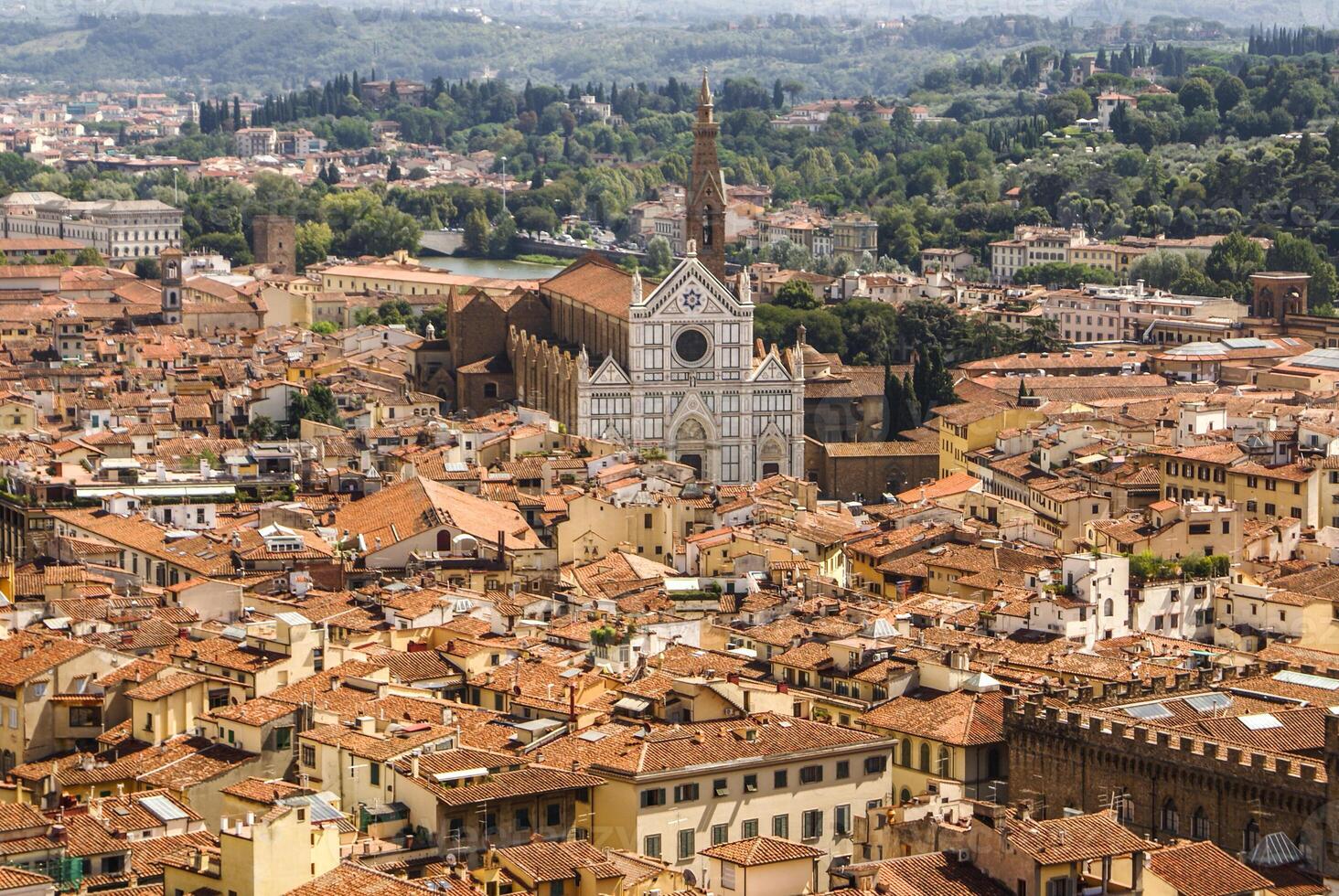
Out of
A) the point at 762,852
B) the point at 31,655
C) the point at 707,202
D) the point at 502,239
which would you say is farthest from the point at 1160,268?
the point at 762,852

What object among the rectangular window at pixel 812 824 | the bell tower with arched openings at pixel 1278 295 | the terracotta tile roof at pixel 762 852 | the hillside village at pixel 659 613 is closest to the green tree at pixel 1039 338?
the hillside village at pixel 659 613

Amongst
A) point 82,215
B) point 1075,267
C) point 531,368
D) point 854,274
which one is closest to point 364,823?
point 531,368

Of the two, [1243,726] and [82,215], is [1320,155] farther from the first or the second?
[1243,726]

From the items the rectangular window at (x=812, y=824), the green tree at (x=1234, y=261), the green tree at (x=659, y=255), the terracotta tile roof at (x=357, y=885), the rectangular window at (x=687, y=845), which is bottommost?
the green tree at (x=659, y=255)

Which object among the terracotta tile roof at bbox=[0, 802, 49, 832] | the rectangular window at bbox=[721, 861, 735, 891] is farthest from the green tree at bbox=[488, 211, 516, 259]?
the rectangular window at bbox=[721, 861, 735, 891]

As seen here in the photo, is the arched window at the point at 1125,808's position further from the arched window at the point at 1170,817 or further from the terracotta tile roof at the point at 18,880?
the terracotta tile roof at the point at 18,880
